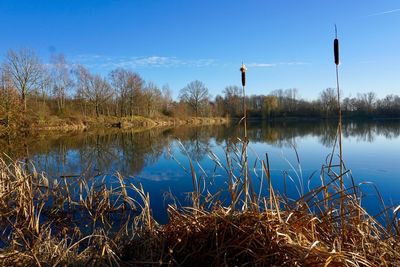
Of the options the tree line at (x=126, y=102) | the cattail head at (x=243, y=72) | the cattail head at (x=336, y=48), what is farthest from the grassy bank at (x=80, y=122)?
the cattail head at (x=336, y=48)

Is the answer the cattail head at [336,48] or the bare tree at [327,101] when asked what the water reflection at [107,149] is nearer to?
the cattail head at [336,48]

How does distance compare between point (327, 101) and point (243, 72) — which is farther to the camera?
point (327, 101)

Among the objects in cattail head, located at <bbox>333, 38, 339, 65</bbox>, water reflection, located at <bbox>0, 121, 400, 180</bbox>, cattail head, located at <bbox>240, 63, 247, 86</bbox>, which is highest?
cattail head, located at <bbox>333, 38, 339, 65</bbox>

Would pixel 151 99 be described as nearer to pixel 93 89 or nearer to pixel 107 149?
pixel 93 89

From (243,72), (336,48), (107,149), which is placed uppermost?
(336,48)

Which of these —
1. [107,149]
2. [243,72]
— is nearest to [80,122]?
[107,149]

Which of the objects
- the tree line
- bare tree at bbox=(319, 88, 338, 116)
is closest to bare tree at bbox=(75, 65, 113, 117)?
the tree line

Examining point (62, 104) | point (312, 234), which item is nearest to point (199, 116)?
point (62, 104)

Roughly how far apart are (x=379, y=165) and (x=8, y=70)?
39.2 metres

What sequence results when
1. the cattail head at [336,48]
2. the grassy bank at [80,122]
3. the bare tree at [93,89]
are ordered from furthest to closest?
the bare tree at [93,89], the grassy bank at [80,122], the cattail head at [336,48]

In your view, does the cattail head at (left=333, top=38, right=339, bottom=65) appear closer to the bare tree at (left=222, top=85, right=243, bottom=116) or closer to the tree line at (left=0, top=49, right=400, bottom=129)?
the tree line at (left=0, top=49, right=400, bottom=129)

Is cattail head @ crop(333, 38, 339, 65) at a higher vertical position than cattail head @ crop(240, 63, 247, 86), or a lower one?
higher

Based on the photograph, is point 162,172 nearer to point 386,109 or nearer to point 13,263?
point 13,263

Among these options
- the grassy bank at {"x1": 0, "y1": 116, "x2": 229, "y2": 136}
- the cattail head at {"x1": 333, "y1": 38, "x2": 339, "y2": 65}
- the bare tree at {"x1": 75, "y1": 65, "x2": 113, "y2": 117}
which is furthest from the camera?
the bare tree at {"x1": 75, "y1": 65, "x2": 113, "y2": 117}
